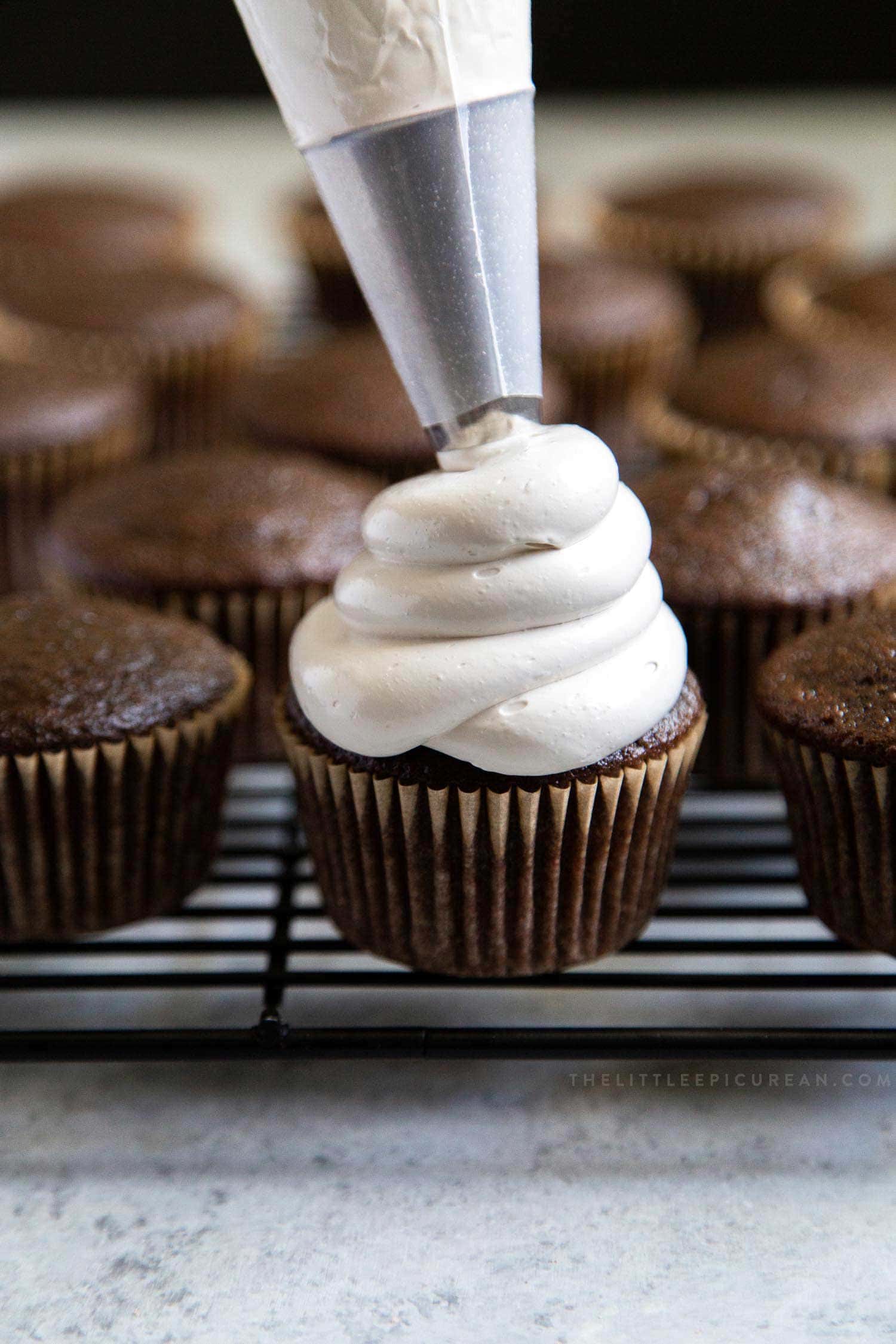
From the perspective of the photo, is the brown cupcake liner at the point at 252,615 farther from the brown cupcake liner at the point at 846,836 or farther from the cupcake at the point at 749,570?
the brown cupcake liner at the point at 846,836

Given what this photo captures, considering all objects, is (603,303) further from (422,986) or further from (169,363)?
(422,986)

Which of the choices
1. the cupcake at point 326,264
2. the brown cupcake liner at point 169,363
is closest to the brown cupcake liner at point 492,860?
the brown cupcake liner at point 169,363

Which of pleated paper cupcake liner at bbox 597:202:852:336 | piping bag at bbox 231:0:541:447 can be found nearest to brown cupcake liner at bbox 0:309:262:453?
pleated paper cupcake liner at bbox 597:202:852:336

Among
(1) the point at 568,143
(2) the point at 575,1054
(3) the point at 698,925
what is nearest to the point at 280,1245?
(2) the point at 575,1054

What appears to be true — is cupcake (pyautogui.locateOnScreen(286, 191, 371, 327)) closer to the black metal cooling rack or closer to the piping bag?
the black metal cooling rack

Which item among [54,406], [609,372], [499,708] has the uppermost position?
[499,708]

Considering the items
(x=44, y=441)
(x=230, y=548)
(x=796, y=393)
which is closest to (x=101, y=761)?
(x=230, y=548)
